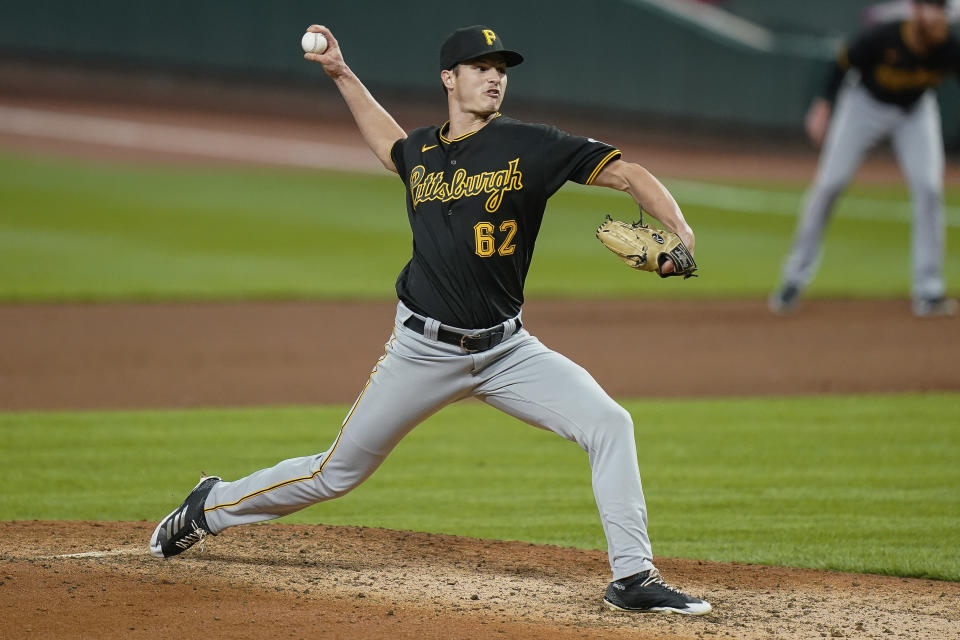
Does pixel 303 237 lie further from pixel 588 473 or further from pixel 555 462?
pixel 588 473

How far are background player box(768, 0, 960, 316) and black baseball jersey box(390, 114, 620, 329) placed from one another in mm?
6362

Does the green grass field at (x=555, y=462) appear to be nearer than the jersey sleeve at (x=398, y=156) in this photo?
No

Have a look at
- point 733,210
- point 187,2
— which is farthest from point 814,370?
point 187,2

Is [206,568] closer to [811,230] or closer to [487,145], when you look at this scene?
[487,145]

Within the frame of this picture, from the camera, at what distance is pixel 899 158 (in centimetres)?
1076

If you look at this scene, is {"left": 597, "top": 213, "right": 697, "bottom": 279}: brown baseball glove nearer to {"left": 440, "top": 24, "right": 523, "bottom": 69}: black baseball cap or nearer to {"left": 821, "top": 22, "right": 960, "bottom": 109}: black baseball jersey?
{"left": 440, "top": 24, "right": 523, "bottom": 69}: black baseball cap

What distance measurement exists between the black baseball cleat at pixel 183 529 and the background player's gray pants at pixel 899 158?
7.22 m

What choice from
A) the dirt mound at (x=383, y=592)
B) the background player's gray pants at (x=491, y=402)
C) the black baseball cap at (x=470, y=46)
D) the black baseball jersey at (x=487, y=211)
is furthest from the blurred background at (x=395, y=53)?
the background player's gray pants at (x=491, y=402)

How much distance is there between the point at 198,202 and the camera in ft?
59.3

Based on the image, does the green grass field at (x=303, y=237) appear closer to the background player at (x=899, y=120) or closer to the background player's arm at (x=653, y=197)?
the background player at (x=899, y=120)

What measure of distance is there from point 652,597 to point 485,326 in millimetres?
1104

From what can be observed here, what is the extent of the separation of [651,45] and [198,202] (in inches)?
358

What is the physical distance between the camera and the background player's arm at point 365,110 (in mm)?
5199

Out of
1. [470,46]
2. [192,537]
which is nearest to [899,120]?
[470,46]
